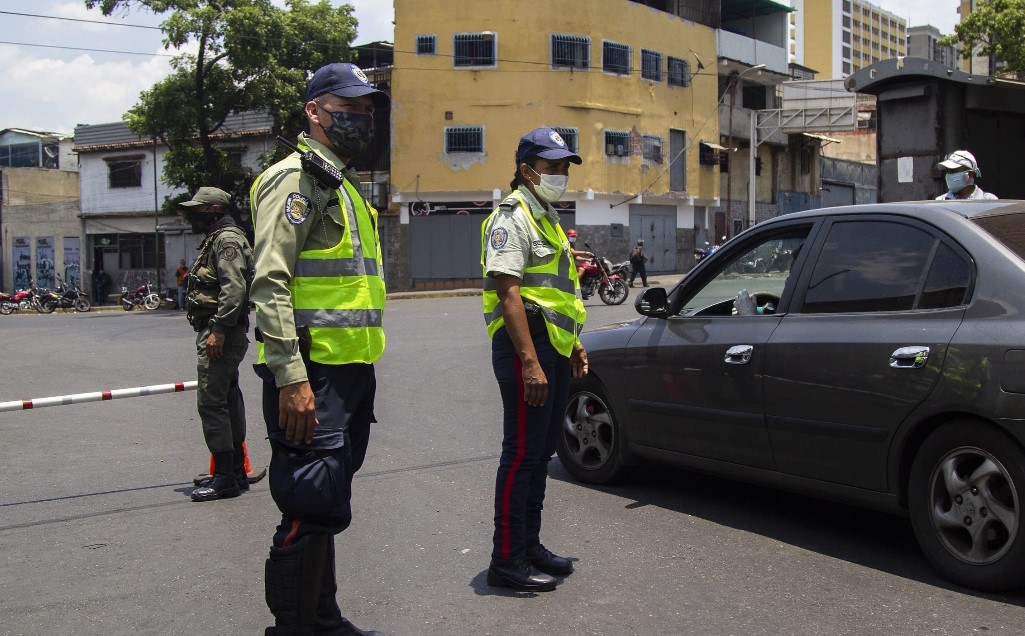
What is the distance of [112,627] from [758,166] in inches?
1638

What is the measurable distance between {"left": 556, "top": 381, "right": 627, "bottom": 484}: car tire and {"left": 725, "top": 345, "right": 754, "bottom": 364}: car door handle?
0.94m

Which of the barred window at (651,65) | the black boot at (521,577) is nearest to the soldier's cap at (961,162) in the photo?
the black boot at (521,577)

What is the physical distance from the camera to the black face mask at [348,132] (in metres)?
3.25

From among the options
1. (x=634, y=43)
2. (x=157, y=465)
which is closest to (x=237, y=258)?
(x=157, y=465)

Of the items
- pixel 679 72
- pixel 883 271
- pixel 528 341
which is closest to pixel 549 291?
pixel 528 341

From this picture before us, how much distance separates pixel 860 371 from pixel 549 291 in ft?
4.55

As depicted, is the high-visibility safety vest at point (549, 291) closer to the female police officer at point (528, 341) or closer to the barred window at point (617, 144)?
the female police officer at point (528, 341)

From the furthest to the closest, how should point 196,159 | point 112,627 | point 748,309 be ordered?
point 196,159, point 748,309, point 112,627

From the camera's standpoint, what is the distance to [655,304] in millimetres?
5355

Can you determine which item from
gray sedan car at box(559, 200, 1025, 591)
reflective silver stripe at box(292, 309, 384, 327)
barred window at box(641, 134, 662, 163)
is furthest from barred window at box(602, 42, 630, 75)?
reflective silver stripe at box(292, 309, 384, 327)

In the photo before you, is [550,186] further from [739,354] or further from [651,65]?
[651,65]

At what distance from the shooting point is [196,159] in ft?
98.8

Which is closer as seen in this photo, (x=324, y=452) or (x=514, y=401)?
(x=324, y=452)

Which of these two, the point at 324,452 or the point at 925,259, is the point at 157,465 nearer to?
the point at 324,452
